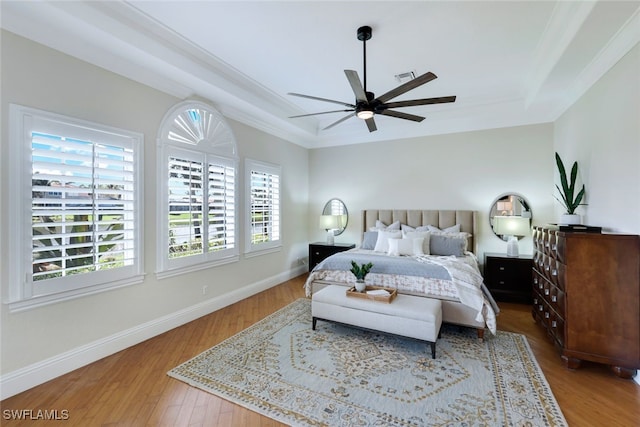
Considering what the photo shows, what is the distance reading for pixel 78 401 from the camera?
7.04 feet

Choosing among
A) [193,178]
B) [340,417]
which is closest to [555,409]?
[340,417]

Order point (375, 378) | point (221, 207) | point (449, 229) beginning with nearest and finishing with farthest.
Answer: point (375, 378) → point (221, 207) → point (449, 229)

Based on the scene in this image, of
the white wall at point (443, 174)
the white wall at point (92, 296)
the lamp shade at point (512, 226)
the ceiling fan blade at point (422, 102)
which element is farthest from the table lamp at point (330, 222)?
the ceiling fan blade at point (422, 102)

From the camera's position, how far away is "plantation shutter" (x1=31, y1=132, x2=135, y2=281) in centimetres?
237

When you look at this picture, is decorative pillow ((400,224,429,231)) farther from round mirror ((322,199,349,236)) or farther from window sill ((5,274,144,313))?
window sill ((5,274,144,313))

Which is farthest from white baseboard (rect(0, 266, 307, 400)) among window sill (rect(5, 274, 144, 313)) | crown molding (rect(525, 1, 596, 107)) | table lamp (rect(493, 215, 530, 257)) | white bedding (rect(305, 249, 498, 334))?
crown molding (rect(525, 1, 596, 107))

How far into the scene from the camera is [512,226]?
437cm

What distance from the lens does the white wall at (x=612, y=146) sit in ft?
7.93

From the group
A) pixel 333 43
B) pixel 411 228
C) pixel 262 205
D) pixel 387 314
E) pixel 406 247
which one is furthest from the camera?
pixel 411 228

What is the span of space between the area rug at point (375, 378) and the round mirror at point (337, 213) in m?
2.75

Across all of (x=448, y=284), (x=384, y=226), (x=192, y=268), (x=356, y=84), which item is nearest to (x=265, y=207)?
(x=192, y=268)

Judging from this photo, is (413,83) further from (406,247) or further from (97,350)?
(97,350)

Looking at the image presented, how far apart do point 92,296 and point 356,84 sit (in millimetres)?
3221

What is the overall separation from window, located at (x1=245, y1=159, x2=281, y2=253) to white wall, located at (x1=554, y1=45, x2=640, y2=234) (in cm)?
452
